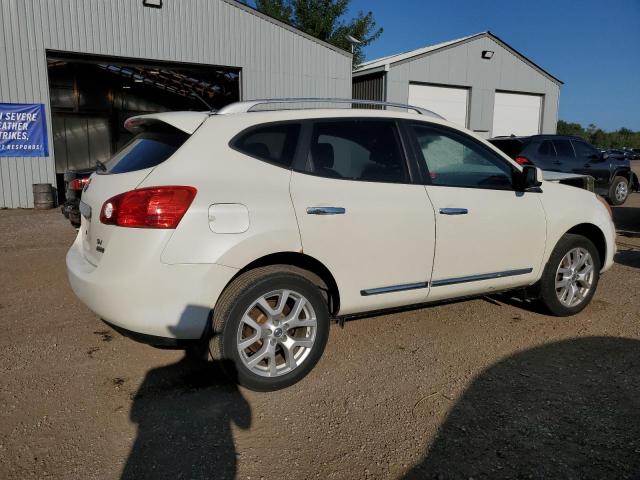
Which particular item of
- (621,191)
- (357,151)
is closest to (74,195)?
(357,151)

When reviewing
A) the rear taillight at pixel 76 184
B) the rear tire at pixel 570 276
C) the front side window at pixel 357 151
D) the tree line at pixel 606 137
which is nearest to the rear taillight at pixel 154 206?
the front side window at pixel 357 151

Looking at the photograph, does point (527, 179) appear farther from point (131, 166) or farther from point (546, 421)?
point (131, 166)

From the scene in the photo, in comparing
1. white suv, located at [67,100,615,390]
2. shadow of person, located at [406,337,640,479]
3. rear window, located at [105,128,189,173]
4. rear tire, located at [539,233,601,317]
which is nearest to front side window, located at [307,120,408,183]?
white suv, located at [67,100,615,390]

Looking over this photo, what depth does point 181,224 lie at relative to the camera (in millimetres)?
2955

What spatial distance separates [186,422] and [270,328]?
721 mm

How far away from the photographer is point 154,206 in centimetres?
296

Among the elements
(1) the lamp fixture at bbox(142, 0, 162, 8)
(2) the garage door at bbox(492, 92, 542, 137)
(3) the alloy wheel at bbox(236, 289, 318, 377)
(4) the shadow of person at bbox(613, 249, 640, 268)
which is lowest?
(4) the shadow of person at bbox(613, 249, 640, 268)

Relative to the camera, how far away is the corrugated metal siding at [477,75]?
18.1 metres

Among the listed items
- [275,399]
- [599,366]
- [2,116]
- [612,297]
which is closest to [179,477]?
[275,399]

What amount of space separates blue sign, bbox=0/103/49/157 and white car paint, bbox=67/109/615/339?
10.3m

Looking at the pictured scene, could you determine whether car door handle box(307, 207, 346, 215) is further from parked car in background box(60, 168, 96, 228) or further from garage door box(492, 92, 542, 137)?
garage door box(492, 92, 542, 137)

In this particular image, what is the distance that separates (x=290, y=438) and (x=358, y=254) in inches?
48.3

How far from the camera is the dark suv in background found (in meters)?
11.4

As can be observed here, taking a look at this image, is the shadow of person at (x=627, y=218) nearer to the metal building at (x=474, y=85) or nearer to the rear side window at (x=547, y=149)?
the rear side window at (x=547, y=149)
